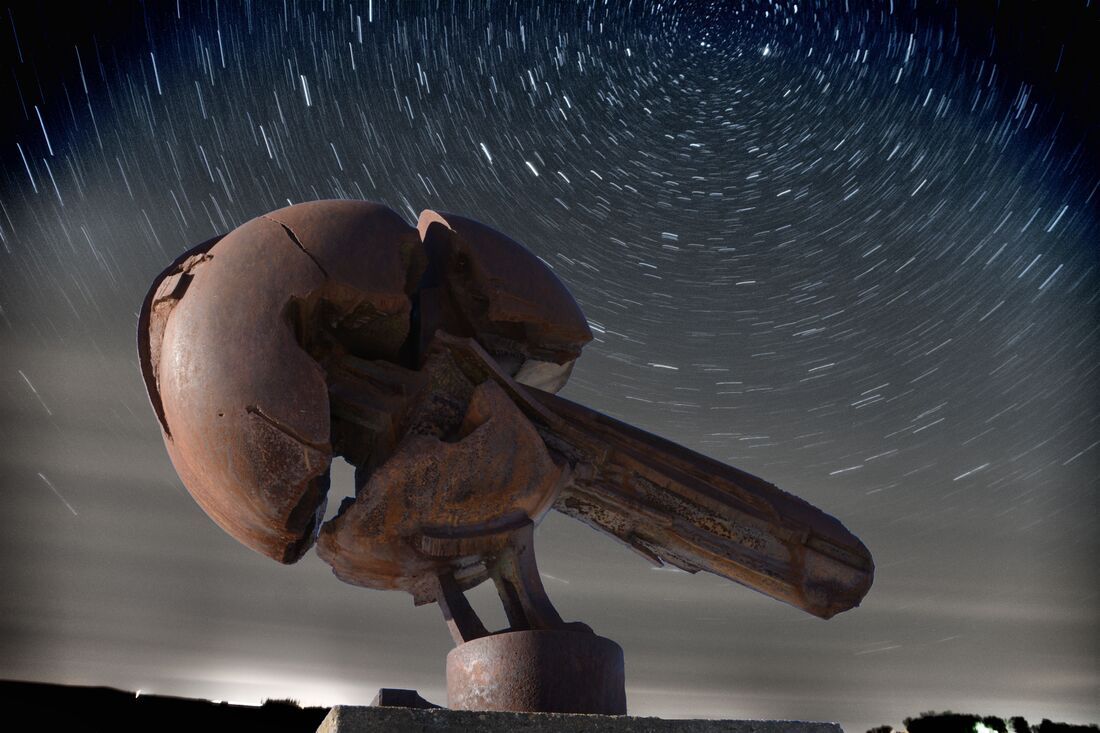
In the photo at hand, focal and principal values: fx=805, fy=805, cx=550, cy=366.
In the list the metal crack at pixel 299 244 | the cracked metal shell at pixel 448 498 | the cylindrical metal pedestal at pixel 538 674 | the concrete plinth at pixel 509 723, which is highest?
the metal crack at pixel 299 244

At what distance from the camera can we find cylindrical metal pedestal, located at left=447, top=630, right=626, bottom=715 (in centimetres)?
306

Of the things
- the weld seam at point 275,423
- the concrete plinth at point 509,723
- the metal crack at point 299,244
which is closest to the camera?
the concrete plinth at point 509,723

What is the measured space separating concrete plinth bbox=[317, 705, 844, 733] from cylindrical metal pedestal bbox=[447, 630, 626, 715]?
433mm

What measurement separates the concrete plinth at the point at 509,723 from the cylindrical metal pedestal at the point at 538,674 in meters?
0.43

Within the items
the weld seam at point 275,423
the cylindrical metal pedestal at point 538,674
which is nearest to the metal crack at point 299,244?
the weld seam at point 275,423

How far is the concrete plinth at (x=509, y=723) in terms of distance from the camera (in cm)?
243

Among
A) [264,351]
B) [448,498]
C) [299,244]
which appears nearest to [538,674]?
[448,498]

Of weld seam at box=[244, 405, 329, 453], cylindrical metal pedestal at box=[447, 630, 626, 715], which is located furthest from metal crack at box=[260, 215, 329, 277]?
cylindrical metal pedestal at box=[447, 630, 626, 715]

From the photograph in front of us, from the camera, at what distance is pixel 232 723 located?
7.21 m

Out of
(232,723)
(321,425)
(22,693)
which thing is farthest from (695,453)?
(22,693)

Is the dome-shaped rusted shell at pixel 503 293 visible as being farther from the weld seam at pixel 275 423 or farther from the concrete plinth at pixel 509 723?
the concrete plinth at pixel 509 723

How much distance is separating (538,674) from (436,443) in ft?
3.24

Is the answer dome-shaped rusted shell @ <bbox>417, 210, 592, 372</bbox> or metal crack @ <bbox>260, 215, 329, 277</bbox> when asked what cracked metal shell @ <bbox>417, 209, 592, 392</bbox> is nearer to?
dome-shaped rusted shell @ <bbox>417, 210, 592, 372</bbox>

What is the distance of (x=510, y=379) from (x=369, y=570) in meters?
1.04
